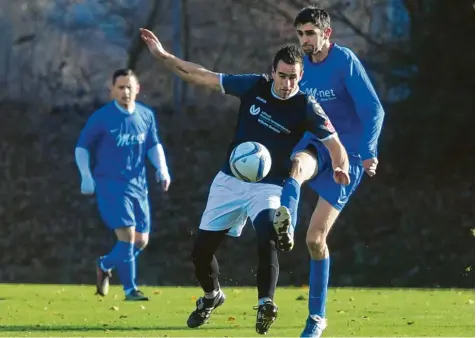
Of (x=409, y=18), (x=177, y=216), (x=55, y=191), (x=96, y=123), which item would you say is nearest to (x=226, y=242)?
(x=177, y=216)

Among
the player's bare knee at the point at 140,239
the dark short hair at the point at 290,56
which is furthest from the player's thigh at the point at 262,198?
the player's bare knee at the point at 140,239

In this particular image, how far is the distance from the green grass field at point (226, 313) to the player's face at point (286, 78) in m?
1.69

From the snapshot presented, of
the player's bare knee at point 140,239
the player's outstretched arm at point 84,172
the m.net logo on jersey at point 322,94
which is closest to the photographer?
the m.net logo on jersey at point 322,94

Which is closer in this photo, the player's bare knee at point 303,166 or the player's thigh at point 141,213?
the player's bare knee at point 303,166

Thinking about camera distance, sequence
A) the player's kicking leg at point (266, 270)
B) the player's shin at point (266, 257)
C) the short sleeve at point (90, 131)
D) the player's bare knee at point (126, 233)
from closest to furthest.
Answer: the player's kicking leg at point (266, 270) → the player's shin at point (266, 257) → the short sleeve at point (90, 131) → the player's bare knee at point (126, 233)

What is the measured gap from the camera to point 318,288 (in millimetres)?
8367

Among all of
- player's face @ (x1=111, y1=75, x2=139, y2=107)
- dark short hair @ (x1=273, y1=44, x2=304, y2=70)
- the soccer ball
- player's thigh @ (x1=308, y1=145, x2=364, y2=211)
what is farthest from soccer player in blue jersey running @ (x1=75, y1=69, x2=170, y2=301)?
dark short hair @ (x1=273, y1=44, x2=304, y2=70)

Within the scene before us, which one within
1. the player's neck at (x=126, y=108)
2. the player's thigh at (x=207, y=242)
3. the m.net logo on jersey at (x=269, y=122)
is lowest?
the player's thigh at (x=207, y=242)

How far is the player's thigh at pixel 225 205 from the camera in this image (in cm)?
823

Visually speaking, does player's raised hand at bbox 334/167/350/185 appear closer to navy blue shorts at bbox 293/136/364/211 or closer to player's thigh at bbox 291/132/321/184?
player's thigh at bbox 291/132/321/184

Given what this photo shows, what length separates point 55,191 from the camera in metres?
18.7

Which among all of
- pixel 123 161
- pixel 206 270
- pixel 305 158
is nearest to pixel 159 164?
pixel 123 161

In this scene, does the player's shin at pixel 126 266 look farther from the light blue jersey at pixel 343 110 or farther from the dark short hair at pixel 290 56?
the dark short hair at pixel 290 56

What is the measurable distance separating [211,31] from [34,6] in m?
2.71
